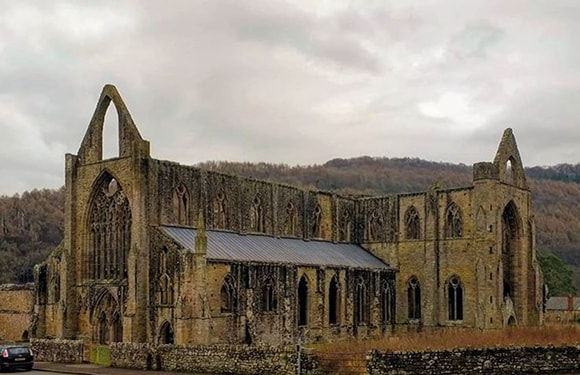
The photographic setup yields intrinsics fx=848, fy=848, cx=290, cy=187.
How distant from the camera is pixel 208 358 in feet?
114

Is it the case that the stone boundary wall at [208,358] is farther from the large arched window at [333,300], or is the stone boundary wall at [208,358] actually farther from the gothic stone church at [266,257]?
the large arched window at [333,300]

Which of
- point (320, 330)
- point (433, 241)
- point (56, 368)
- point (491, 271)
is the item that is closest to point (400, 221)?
point (433, 241)

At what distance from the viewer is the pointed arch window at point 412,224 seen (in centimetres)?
6219

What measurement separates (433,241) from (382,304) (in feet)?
19.1

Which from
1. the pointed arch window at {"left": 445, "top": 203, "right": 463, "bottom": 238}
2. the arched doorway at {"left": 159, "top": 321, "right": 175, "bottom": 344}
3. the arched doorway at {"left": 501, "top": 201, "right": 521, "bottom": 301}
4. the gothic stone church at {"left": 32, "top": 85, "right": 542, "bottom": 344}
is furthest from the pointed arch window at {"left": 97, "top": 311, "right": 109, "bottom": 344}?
the arched doorway at {"left": 501, "top": 201, "right": 521, "bottom": 301}

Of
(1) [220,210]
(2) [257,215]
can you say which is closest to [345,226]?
(2) [257,215]

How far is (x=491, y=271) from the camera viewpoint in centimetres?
5716

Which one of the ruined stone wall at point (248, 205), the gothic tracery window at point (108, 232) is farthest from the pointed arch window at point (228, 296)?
the gothic tracery window at point (108, 232)

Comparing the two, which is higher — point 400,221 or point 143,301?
point 400,221

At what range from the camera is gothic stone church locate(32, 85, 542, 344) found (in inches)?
1817

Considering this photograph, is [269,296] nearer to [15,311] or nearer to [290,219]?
[290,219]

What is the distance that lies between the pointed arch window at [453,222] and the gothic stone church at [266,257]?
76mm

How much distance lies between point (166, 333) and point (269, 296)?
7.09 metres

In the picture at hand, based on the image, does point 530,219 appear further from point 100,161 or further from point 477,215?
point 100,161
